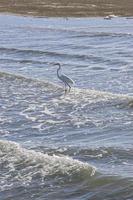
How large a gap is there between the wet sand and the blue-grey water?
34398 millimetres

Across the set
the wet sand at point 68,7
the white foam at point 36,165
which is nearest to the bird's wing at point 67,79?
the white foam at point 36,165

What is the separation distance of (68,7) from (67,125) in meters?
60.8

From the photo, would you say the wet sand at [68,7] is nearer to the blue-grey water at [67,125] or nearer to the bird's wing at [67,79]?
the blue-grey water at [67,125]

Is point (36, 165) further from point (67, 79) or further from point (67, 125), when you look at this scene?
point (67, 79)

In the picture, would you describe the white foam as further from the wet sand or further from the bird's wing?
the wet sand

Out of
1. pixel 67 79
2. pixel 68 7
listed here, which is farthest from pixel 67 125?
pixel 68 7

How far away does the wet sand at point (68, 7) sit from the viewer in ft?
224

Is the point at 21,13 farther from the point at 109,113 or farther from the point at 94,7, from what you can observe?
the point at 109,113

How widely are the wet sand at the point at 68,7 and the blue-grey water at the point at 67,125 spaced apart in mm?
34398

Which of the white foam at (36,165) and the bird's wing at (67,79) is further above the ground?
the white foam at (36,165)

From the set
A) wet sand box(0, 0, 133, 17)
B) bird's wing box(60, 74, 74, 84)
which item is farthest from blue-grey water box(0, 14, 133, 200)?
wet sand box(0, 0, 133, 17)

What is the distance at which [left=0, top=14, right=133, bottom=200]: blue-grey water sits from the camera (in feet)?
38.2

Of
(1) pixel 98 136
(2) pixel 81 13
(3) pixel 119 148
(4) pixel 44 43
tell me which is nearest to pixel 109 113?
(1) pixel 98 136

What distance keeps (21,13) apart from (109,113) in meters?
52.7
